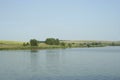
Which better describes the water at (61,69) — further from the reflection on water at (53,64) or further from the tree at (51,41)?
the tree at (51,41)

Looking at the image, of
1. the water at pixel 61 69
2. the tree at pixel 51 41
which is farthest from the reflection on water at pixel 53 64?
the tree at pixel 51 41

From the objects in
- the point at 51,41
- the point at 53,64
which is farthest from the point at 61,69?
the point at 51,41

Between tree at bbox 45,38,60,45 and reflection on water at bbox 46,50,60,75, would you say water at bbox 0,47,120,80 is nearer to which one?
reflection on water at bbox 46,50,60,75

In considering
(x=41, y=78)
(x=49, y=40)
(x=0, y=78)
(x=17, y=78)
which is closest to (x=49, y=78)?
(x=41, y=78)

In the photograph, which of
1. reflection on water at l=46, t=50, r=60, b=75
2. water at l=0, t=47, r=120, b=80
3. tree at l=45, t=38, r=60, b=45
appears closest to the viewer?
water at l=0, t=47, r=120, b=80

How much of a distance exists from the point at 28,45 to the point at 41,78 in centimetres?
9619

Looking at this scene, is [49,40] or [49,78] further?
[49,40]

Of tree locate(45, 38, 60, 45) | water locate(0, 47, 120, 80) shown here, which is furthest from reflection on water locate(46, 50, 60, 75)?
tree locate(45, 38, 60, 45)

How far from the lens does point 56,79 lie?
22.3m

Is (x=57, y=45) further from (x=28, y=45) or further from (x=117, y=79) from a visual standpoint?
(x=117, y=79)

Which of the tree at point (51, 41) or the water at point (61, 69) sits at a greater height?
the tree at point (51, 41)

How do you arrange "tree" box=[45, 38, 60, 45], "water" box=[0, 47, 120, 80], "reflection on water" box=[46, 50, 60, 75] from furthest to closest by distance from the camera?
"tree" box=[45, 38, 60, 45]
"reflection on water" box=[46, 50, 60, 75]
"water" box=[0, 47, 120, 80]

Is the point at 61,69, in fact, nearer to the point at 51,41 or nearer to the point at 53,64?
the point at 53,64

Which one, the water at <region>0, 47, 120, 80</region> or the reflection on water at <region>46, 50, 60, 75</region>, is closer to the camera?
the water at <region>0, 47, 120, 80</region>
